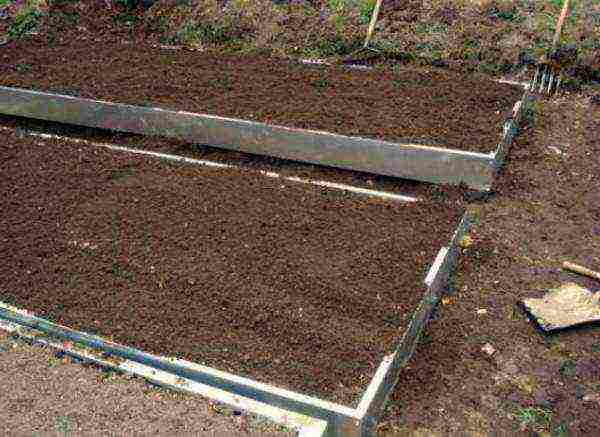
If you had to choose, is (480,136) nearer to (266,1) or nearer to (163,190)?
(163,190)

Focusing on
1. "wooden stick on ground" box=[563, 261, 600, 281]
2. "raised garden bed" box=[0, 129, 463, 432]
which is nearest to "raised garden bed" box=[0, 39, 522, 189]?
"raised garden bed" box=[0, 129, 463, 432]

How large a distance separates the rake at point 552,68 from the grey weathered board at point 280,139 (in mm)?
1299

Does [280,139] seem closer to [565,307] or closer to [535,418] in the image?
[565,307]

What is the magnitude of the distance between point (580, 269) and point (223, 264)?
261 cm

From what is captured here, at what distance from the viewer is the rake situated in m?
7.14

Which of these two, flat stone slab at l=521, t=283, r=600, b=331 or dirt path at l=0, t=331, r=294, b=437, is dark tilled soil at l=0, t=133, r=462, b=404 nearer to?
dirt path at l=0, t=331, r=294, b=437

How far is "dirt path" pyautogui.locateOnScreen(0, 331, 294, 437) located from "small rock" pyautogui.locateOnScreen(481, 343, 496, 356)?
1571 mm

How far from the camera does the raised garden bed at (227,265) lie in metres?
3.64

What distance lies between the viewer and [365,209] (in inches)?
191

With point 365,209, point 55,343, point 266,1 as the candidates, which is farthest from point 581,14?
point 55,343

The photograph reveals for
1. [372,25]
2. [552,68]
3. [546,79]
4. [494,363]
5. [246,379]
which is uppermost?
[372,25]

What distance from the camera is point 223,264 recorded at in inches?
171

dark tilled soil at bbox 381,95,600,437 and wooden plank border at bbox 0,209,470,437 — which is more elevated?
wooden plank border at bbox 0,209,470,437

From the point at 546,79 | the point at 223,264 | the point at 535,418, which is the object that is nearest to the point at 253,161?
the point at 223,264
